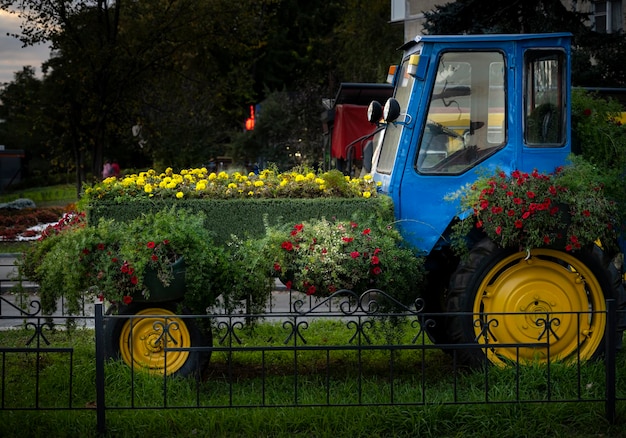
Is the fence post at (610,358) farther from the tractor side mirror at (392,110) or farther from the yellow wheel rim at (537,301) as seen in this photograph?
the tractor side mirror at (392,110)

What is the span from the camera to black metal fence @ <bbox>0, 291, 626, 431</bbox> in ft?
19.8

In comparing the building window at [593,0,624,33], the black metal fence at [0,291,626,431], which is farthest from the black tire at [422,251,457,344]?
the building window at [593,0,624,33]

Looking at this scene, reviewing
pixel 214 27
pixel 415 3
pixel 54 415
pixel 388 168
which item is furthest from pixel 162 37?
pixel 54 415

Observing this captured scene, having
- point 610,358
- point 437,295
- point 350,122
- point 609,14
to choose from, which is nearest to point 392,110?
point 437,295

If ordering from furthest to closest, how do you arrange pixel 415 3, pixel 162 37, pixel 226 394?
pixel 415 3 → pixel 162 37 → pixel 226 394

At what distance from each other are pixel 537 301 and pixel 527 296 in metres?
0.09

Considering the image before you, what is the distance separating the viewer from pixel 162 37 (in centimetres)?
2689

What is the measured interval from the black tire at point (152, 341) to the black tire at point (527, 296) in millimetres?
1991

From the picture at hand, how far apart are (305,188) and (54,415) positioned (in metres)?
2.73

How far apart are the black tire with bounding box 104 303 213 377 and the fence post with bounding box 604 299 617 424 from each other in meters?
2.90

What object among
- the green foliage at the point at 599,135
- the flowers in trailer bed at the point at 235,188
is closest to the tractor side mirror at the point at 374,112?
the flowers in trailer bed at the point at 235,188

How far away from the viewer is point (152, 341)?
7.11m

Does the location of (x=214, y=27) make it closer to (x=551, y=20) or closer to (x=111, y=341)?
(x=551, y=20)

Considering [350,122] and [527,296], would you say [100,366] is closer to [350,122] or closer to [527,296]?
[527,296]
